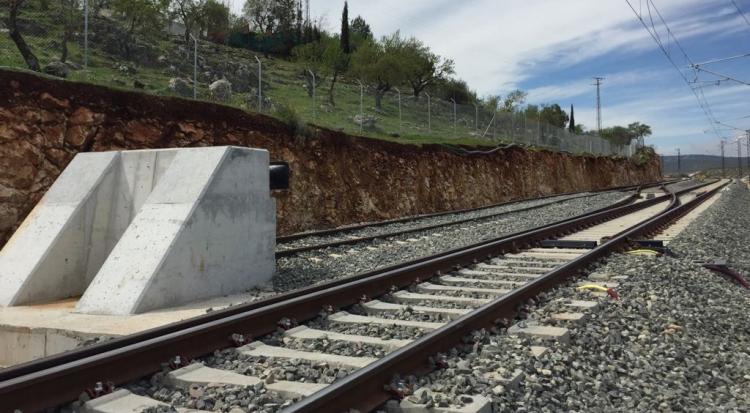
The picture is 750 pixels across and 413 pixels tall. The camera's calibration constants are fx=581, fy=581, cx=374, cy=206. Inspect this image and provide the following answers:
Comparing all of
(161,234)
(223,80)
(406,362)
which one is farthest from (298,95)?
(406,362)

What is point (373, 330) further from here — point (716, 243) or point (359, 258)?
point (716, 243)

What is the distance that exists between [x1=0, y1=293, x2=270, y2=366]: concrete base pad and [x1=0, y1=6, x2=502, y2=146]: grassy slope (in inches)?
416

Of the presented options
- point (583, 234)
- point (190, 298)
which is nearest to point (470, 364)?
point (190, 298)

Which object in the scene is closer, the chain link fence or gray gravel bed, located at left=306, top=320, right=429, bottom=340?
gray gravel bed, located at left=306, top=320, right=429, bottom=340

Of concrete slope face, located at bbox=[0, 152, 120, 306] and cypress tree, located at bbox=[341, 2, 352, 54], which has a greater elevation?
cypress tree, located at bbox=[341, 2, 352, 54]

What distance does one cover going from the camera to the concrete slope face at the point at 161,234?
6.07m

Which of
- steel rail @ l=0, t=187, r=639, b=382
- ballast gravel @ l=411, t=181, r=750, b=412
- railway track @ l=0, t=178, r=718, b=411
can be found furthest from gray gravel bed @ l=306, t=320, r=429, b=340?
steel rail @ l=0, t=187, r=639, b=382

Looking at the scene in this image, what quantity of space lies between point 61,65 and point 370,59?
149ft

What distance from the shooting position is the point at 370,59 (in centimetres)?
6047

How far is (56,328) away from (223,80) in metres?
24.8

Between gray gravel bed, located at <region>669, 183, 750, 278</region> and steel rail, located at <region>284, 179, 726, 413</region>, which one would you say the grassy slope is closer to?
gray gravel bed, located at <region>669, 183, 750, 278</region>

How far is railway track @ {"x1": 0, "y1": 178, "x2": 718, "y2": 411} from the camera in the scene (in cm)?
346

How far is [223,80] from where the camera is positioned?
93.1ft

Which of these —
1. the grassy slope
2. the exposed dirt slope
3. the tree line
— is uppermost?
the tree line
